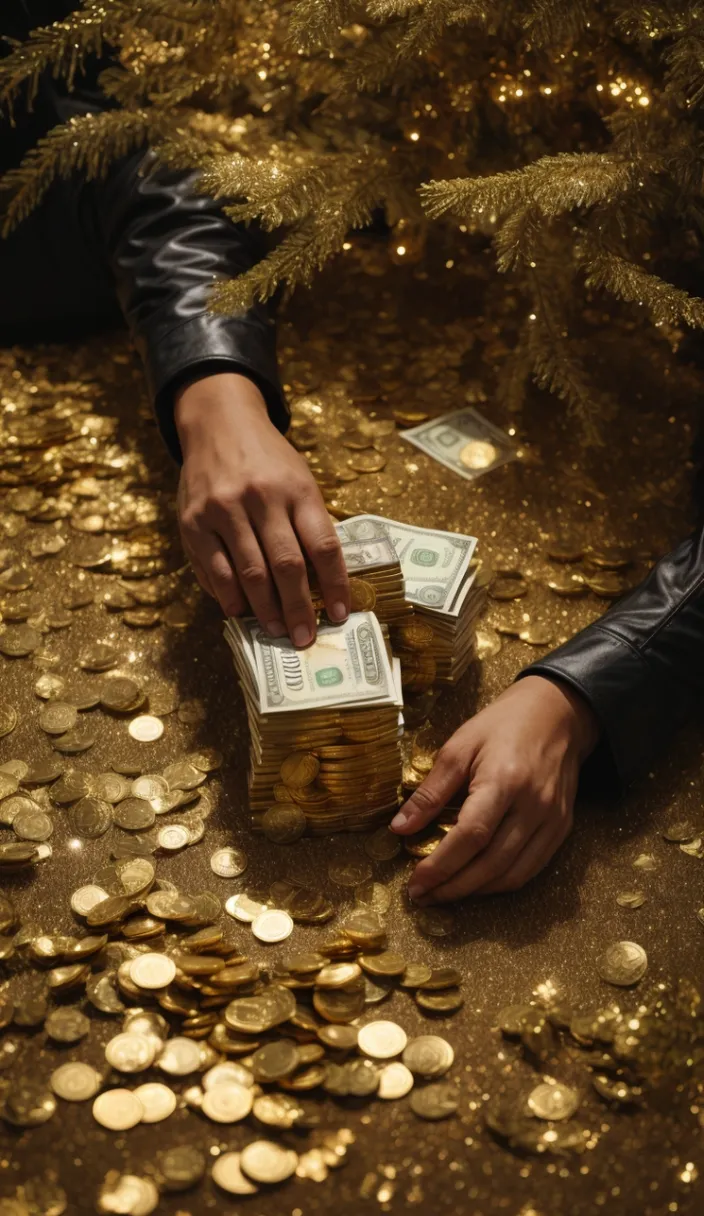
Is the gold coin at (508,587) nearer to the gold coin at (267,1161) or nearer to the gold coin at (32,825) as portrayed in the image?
the gold coin at (32,825)

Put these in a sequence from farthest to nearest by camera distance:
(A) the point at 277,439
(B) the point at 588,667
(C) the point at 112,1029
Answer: (A) the point at 277,439
(B) the point at 588,667
(C) the point at 112,1029

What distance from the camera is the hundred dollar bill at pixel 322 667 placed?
150 cm

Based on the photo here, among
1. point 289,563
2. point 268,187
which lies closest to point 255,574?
point 289,563

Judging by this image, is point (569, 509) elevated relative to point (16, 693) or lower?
elevated

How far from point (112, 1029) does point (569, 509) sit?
127 cm

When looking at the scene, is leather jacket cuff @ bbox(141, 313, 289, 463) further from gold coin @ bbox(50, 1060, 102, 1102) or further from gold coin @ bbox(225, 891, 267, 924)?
gold coin @ bbox(50, 1060, 102, 1102)

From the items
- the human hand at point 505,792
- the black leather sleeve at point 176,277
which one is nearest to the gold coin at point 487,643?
the human hand at point 505,792

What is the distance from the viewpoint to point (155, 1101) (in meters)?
1.31

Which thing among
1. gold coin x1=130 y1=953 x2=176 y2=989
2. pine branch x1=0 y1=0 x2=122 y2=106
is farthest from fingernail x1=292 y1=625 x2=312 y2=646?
pine branch x1=0 y1=0 x2=122 y2=106

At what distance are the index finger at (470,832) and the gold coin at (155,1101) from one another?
0.43 metres

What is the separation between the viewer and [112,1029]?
4.56ft

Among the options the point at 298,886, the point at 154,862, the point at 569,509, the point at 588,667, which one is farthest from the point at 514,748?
the point at 569,509

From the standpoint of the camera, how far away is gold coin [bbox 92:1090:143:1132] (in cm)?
129

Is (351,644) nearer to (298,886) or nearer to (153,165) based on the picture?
(298,886)
